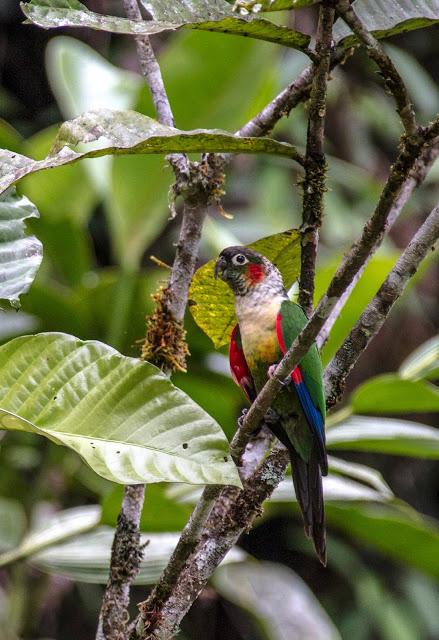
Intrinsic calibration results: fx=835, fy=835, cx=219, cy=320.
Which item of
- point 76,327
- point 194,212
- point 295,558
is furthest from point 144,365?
point 295,558

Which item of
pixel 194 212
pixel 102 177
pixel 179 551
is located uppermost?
pixel 102 177

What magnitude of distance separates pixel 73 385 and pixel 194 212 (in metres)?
0.42

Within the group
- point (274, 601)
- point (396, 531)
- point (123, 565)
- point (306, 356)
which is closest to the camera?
point (123, 565)

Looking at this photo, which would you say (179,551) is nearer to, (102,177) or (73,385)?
(73,385)

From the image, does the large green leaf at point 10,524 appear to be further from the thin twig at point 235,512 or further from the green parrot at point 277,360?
the thin twig at point 235,512

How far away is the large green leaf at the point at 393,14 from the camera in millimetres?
1261

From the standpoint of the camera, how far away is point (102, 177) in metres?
2.86

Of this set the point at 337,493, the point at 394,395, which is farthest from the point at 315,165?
the point at 337,493

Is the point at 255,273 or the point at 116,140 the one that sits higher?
→ the point at 255,273

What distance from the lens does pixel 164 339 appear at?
1.47m

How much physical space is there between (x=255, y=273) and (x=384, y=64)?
636 mm

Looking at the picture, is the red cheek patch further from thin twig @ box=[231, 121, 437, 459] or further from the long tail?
thin twig @ box=[231, 121, 437, 459]

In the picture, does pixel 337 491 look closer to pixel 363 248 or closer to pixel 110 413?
pixel 110 413

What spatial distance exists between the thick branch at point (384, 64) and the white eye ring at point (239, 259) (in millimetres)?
584
